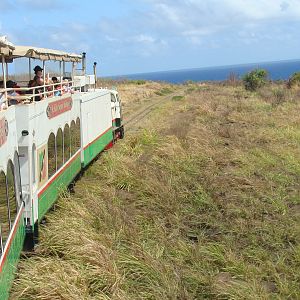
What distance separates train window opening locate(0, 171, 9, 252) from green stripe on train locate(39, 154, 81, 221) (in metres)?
2.31

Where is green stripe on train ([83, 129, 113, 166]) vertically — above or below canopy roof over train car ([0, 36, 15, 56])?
below

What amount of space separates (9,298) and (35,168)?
2.40m

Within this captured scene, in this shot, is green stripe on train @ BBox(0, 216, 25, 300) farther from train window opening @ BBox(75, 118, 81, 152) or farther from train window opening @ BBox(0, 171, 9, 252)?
train window opening @ BBox(75, 118, 81, 152)

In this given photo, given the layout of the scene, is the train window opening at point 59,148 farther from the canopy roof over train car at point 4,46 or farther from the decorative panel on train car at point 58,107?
the canopy roof over train car at point 4,46

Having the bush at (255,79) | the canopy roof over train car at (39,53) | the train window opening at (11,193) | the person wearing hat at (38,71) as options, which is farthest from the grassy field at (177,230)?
the bush at (255,79)

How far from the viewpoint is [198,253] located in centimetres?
716

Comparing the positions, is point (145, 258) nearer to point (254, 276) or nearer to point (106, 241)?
point (106, 241)

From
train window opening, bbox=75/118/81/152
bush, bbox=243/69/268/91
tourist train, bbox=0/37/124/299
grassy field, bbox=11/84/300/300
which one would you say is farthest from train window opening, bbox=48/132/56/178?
bush, bbox=243/69/268/91

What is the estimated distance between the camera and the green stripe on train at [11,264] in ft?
16.3

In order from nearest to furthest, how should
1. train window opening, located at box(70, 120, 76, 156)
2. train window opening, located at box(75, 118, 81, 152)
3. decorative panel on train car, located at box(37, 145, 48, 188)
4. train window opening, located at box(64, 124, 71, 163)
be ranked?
decorative panel on train car, located at box(37, 145, 48, 188) < train window opening, located at box(64, 124, 71, 163) < train window opening, located at box(70, 120, 76, 156) < train window opening, located at box(75, 118, 81, 152)

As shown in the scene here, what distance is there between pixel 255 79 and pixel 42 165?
142 feet

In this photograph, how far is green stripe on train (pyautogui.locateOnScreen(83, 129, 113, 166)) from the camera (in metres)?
12.4

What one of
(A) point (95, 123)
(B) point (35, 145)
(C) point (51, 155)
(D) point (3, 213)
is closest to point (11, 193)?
(D) point (3, 213)

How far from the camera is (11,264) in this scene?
561 cm
